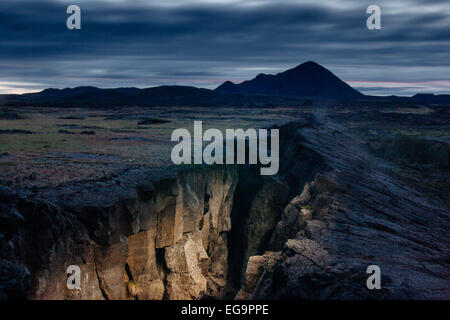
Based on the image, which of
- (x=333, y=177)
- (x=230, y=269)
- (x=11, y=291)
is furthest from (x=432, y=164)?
(x=11, y=291)

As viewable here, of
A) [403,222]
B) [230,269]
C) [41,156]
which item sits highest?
[41,156]

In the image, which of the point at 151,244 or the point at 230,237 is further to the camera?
the point at 230,237

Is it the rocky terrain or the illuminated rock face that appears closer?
the rocky terrain

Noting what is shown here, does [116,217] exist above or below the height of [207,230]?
above

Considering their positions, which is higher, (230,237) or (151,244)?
(151,244)

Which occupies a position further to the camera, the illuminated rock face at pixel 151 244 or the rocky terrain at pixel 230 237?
the illuminated rock face at pixel 151 244

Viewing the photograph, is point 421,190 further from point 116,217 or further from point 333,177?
point 116,217
